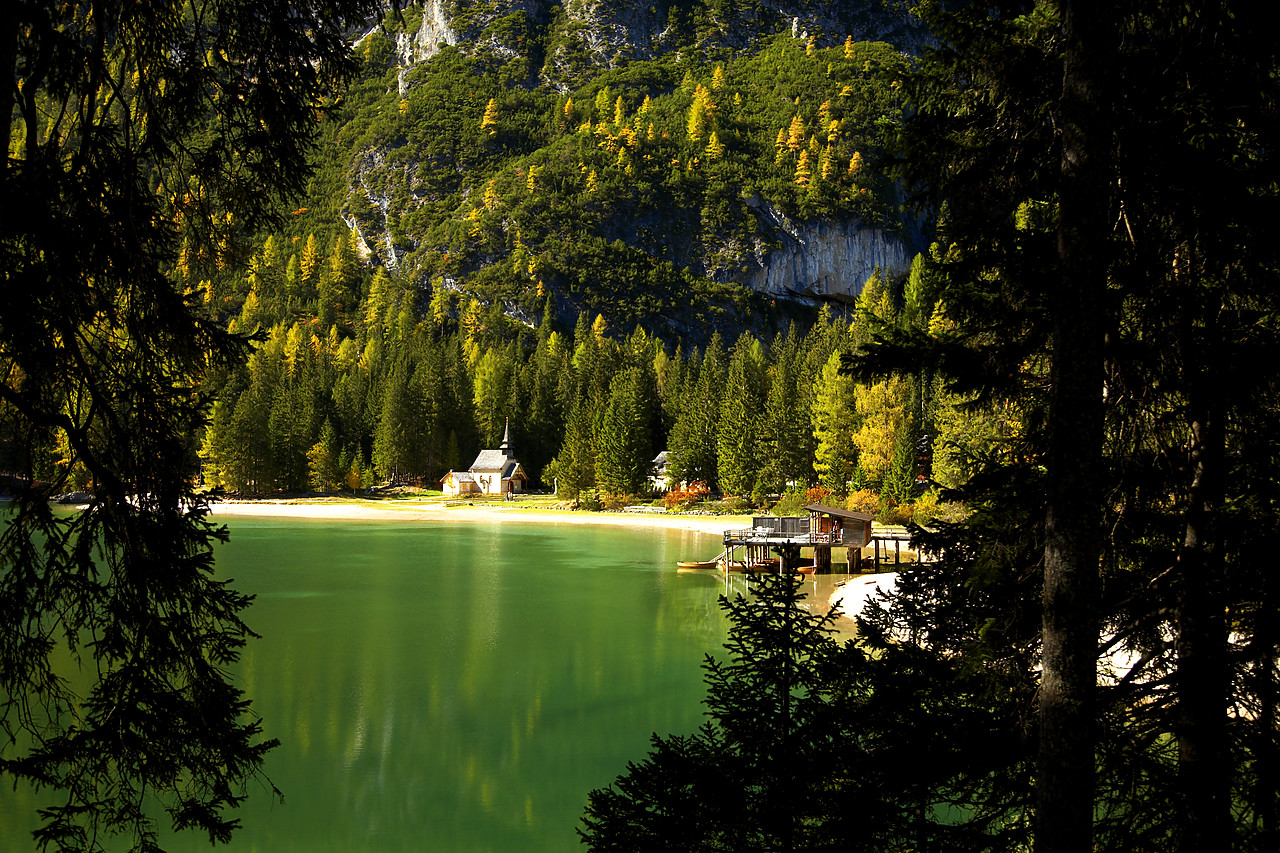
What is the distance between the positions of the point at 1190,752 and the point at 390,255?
550ft

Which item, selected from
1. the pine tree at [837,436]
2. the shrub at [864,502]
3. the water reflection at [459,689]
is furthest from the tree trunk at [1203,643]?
the pine tree at [837,436]

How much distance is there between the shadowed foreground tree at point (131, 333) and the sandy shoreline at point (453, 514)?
53587 millimetres

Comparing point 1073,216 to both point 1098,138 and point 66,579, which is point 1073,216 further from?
point 66,579

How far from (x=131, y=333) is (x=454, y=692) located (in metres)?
17.0

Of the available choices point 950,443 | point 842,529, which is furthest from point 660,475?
point 950,443

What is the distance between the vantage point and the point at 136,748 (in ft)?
17.0

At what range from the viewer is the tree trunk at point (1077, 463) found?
468 cm

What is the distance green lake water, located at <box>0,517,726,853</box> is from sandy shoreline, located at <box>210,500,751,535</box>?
19.3m

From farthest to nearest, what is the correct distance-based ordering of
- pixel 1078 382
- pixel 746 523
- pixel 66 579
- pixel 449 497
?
1. pixel 449 497
2. pixel 746 523
3. pixel 66 579
4. pixel 1078 382

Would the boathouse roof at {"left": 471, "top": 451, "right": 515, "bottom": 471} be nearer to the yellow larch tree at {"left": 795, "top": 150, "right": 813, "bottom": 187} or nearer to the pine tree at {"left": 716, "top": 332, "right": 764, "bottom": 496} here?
the pine tree at {"left": 716, "top": 332, "right": 764, "bottom": 496}

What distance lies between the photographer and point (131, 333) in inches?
213

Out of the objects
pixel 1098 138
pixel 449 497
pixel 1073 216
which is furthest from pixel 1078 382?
→ pixel 449 497

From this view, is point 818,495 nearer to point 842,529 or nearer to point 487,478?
point 842,529

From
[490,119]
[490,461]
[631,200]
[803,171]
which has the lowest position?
[490,461]
